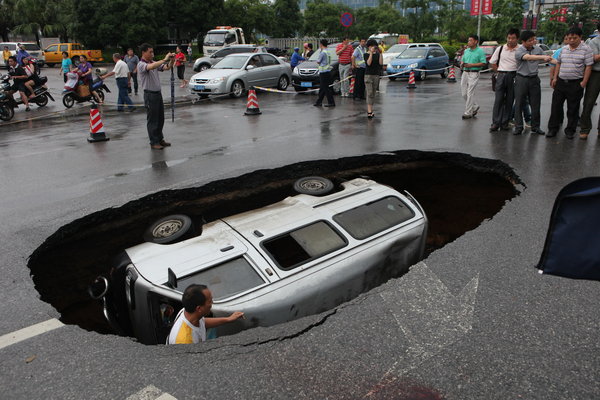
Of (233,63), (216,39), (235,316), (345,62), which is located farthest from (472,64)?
(216,39)

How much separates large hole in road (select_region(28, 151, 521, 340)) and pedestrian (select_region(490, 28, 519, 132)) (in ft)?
7.82

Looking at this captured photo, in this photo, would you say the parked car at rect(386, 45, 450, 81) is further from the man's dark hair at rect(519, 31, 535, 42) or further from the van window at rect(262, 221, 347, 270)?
the van window at rect(262, 221, 347, 270)

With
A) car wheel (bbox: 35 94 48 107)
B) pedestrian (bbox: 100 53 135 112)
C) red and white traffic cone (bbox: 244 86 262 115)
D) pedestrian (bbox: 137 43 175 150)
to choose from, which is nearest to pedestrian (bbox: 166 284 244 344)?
pedestrian (bbox: 137 43 175 150)

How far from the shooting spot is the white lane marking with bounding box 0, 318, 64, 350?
141 inches

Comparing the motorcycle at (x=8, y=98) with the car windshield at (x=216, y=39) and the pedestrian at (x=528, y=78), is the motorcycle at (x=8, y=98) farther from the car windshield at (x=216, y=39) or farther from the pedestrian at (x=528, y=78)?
the car windshield at (x=216, y=39)

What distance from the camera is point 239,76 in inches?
698

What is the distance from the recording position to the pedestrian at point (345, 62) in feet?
51.8

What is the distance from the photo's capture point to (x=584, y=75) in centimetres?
860

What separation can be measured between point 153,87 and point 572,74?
7.96 meters

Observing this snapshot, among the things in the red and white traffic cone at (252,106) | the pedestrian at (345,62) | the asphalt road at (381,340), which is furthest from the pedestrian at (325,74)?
the asphalt road at (381,340)

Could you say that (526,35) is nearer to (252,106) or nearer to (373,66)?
(373,66)

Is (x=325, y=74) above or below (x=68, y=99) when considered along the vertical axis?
above

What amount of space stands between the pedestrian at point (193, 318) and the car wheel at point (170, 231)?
120cm

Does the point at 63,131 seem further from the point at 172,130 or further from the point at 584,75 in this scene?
the point at 584,75
